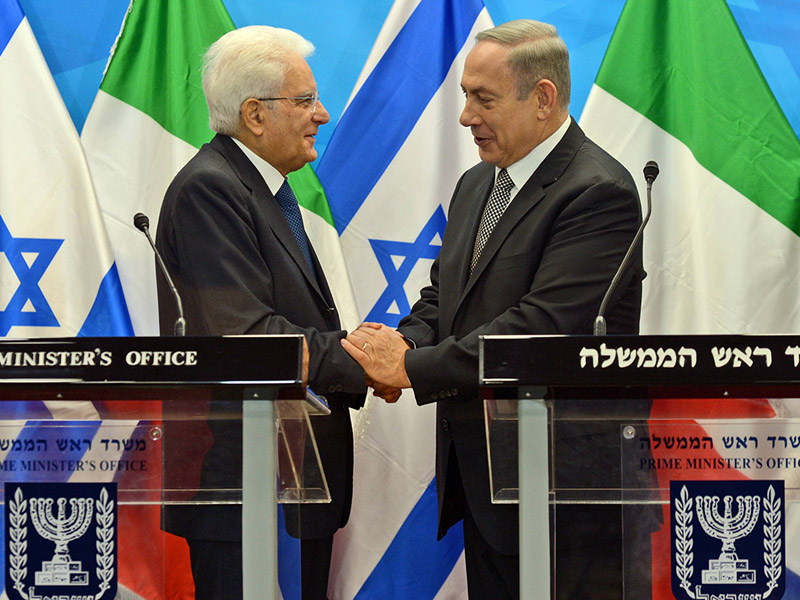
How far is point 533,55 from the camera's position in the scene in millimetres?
2713

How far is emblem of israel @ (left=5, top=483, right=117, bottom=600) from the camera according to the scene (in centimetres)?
156

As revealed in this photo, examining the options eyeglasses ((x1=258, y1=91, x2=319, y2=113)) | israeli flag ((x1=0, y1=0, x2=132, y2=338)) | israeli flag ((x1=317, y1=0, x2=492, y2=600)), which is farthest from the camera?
israeli flag ((x1=317, y1=0, x2=492, y2=600))

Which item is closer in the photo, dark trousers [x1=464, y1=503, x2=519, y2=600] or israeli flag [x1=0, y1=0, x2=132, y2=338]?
dark trousers [x1=464, y1=503, x2=519, y2=600]

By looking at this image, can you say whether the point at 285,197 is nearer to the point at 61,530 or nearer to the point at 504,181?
the point at 504,181

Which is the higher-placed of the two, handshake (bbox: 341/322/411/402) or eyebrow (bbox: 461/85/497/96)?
eyebrow (bbox: 461/85/497/96)

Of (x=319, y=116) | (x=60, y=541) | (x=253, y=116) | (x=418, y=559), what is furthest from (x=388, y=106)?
(x=60, y=541)

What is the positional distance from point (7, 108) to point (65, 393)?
6.60ft

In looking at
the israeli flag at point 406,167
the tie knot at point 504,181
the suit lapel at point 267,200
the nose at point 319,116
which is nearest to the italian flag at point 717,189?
the israeli flag at point 406,167

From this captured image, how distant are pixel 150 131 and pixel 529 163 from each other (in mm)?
1406

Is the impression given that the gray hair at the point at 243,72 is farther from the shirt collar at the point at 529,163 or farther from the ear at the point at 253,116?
the shirt collar at the point at 529,163

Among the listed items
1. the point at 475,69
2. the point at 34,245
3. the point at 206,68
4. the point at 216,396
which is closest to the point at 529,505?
the point at 216,396

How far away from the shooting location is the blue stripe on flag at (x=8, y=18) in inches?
130

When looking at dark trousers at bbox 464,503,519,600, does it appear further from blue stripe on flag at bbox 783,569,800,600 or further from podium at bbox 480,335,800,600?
blue stripe on flag at bbox 783,569,800,600

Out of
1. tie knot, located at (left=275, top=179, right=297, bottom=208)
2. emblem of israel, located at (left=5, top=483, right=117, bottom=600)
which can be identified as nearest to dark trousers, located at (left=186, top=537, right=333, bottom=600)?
emblem of israel, located at (left=5, top=483, right=117, bottom=600)
